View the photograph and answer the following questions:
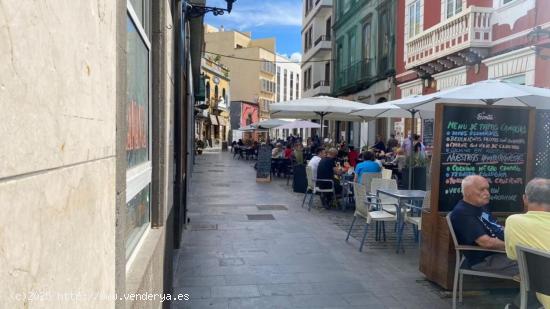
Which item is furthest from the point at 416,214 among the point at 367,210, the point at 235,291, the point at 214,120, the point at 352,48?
the point at 214,120

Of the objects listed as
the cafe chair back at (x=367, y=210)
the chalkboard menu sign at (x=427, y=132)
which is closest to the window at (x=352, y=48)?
the chalkboard menu sign at (x=427, y=132)

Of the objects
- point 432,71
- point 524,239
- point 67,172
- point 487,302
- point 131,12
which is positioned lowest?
point 487,302

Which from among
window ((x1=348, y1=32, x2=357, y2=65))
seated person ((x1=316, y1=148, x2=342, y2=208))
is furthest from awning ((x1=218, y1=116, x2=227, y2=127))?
seated person ((x1=316, y1=148, x2=342, y2=208))

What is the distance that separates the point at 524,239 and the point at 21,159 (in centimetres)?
346

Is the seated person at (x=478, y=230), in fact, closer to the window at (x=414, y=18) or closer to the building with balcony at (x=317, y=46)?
the window at (x=414, y=18)

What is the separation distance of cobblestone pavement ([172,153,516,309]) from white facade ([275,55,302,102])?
235 ft

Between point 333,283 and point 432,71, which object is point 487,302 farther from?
point 432,71

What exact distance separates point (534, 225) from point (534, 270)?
0.35 meters

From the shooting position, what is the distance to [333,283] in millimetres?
5125

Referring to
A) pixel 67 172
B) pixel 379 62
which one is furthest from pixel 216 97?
pixel 67 172

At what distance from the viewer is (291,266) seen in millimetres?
5734

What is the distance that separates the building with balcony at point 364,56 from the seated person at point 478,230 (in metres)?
17.0

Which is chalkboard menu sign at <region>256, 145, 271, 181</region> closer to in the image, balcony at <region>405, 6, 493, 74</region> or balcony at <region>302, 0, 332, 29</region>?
balcony at <region>405, 6, 493, 74</region>

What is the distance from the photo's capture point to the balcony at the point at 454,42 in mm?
13133
